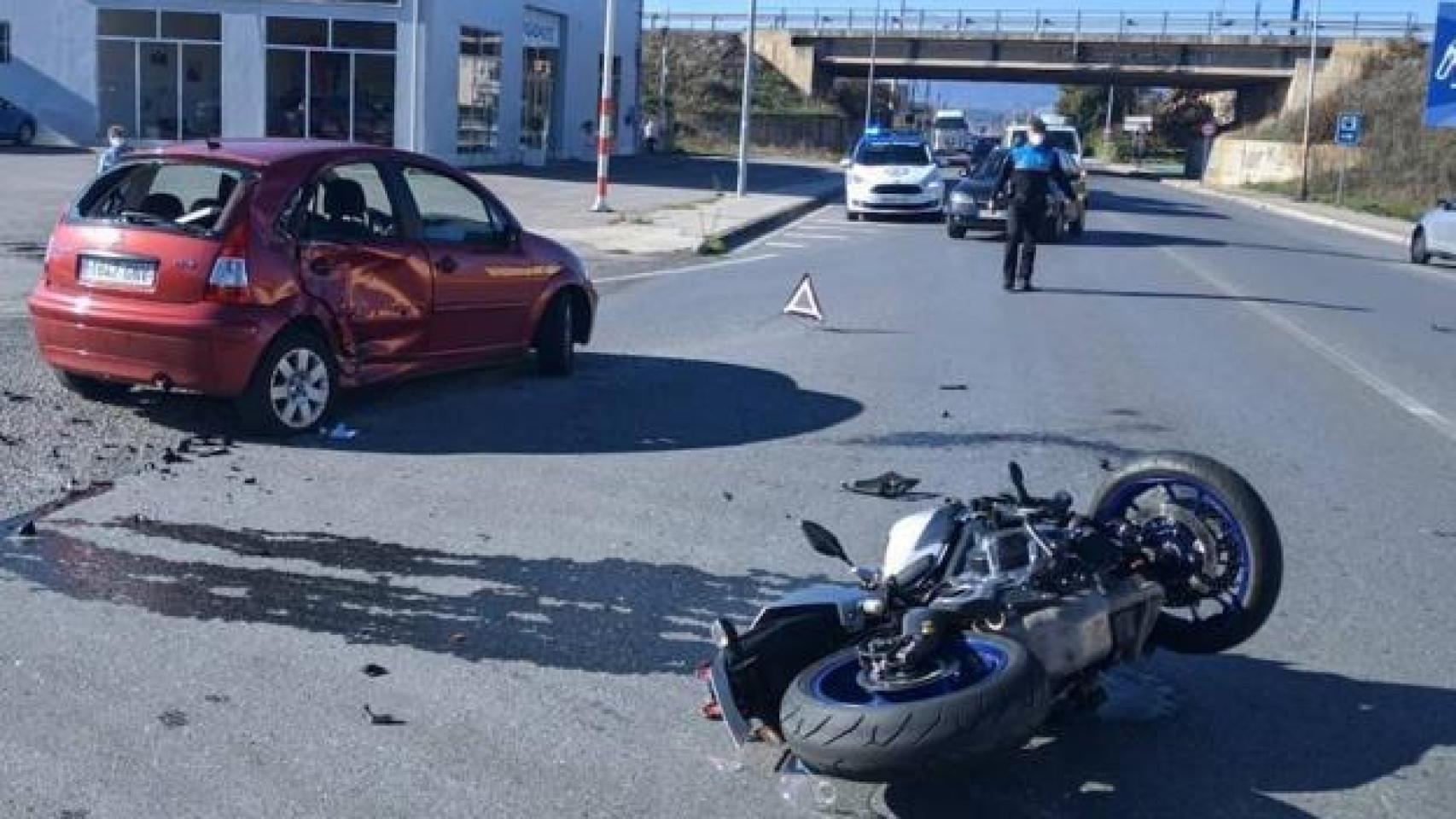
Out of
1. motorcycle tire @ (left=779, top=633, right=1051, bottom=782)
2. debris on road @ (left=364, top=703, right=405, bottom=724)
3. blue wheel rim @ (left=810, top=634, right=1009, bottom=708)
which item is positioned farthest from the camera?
debris on road @ (left=364, top=703, right=405, bottom=724)

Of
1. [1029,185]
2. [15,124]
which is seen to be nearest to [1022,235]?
[1029,185]

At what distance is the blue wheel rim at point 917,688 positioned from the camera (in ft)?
13.1

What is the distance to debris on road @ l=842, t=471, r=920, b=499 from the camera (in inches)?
307

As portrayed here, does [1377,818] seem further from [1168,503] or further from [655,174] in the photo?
[655,174]

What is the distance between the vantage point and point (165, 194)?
8914 mm

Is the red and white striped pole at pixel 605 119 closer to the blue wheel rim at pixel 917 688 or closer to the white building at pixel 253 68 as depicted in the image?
the white building at pixel 253 68

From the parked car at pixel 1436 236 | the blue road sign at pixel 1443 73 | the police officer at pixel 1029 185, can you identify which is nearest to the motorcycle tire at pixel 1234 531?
the police officer at pixel 1029 185

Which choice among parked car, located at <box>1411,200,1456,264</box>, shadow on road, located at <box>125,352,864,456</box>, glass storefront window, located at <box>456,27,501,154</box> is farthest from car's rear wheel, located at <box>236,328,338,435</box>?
glass storefront window, located at <box>456,27,501,154</box>

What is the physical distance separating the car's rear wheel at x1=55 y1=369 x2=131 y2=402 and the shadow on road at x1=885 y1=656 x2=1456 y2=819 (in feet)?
21.0

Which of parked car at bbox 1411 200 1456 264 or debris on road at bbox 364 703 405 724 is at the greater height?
parked car at bbox 1411 200 1456 264

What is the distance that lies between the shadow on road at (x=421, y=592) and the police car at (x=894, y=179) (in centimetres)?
2541

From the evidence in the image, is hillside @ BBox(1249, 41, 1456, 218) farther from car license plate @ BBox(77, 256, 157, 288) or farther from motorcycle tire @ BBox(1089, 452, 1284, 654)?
motorcycle tire @ BBox(1089, 452, 1284, 654)

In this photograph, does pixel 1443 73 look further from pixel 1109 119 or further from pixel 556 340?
pixel 1109 119

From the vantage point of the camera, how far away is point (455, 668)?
5.23 m
